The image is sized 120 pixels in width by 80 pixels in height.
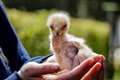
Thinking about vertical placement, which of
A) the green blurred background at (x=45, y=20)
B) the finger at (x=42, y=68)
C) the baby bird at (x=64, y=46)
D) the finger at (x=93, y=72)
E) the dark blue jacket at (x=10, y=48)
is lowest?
the green blurred background at (x=45, y=20)

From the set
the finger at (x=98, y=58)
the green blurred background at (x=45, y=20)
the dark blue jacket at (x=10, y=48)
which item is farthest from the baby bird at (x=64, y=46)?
the green blurred background at (x=45, y=20)

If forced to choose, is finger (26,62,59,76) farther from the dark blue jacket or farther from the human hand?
the dark blue jacket

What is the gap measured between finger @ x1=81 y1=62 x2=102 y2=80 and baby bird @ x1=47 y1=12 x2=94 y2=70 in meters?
0.04

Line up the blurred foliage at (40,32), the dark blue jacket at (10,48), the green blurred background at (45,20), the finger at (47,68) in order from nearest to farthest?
the finger at (47,68)
the dark blue jacket at (10,48)
the blurred foliage at (40,32)
the green blurred background at (45,20)

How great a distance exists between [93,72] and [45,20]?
6146 mm

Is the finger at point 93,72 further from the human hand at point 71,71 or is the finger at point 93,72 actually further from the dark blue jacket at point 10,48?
the dark blue jacket at point 10,48

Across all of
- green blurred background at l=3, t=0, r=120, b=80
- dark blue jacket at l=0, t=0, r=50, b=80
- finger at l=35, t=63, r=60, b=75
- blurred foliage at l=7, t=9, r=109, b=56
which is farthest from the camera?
green blurred background at l=3, t=0, r=120, b=80

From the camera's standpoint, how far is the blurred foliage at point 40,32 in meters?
7.05

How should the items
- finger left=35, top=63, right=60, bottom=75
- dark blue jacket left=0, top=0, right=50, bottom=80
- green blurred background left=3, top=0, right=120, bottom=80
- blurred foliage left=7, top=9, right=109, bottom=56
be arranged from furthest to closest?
1. green blurred background left=3, top=0, right=120, bottom=80
2. blurred foliage left=7, top=9, right=109, bottom=56
3. dark blue jacket left=0, top=0, right=50, bottom=80
4. finger left=35, top=63, right=60, bottom=75

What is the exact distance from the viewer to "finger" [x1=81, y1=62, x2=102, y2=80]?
158 cm

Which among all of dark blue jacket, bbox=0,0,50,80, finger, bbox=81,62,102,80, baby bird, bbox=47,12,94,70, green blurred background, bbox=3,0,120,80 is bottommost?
green blurred background, bbox=3,0,120,80

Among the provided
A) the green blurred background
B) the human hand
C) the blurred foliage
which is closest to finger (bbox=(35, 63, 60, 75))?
Answer: the human hand

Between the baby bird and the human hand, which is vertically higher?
the baby bird

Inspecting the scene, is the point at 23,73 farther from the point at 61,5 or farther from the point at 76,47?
the point at 61,5
